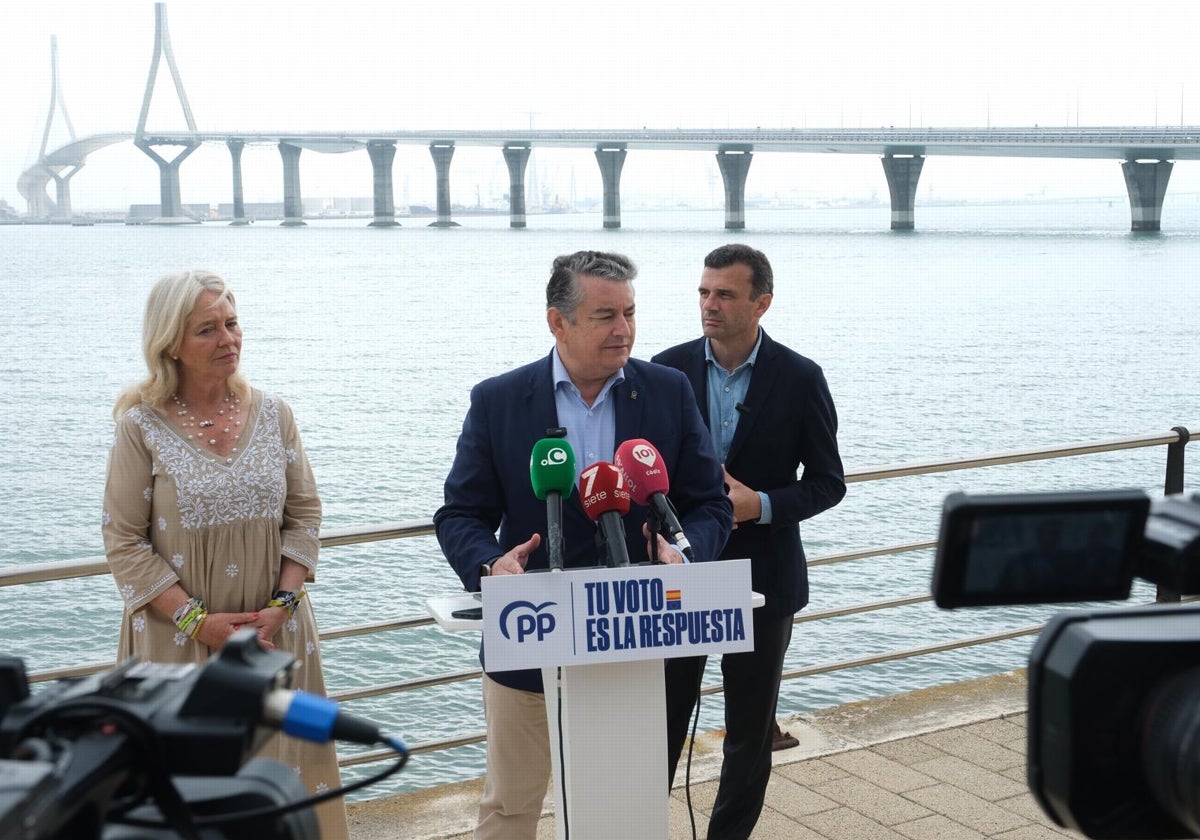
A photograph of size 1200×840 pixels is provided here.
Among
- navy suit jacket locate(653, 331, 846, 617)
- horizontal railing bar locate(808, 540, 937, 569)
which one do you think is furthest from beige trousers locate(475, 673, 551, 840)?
horizontal railing bar locate(808, 540, 937, 569)

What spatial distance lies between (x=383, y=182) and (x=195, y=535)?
311 ft

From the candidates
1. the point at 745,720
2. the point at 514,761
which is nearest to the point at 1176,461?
the point at 745,720

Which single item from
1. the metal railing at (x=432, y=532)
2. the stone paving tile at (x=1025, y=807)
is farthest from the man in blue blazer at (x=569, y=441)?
the stone paving tile at (x=1025, y=807)

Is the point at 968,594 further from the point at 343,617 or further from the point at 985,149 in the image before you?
the point at 985,149

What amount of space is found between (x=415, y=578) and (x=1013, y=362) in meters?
26.7

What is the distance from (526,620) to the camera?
8.66ft

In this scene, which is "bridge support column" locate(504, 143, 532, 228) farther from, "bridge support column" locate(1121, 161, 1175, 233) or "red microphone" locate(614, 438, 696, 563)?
"red microphone" locate(614, 438, 696, 563)

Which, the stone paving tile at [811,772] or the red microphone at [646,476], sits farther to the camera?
the stone paving tile at [811,772]

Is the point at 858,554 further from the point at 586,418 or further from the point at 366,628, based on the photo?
the point at 586,418

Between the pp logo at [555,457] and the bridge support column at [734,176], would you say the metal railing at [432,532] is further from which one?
the bridge support column at [734,176]

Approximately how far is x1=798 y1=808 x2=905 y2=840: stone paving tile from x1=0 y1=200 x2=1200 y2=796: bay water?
1.75m

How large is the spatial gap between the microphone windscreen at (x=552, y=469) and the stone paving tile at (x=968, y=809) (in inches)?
77.5

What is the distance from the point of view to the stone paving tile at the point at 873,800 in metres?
4.05

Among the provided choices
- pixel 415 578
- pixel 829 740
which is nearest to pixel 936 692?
pixel 829 740
